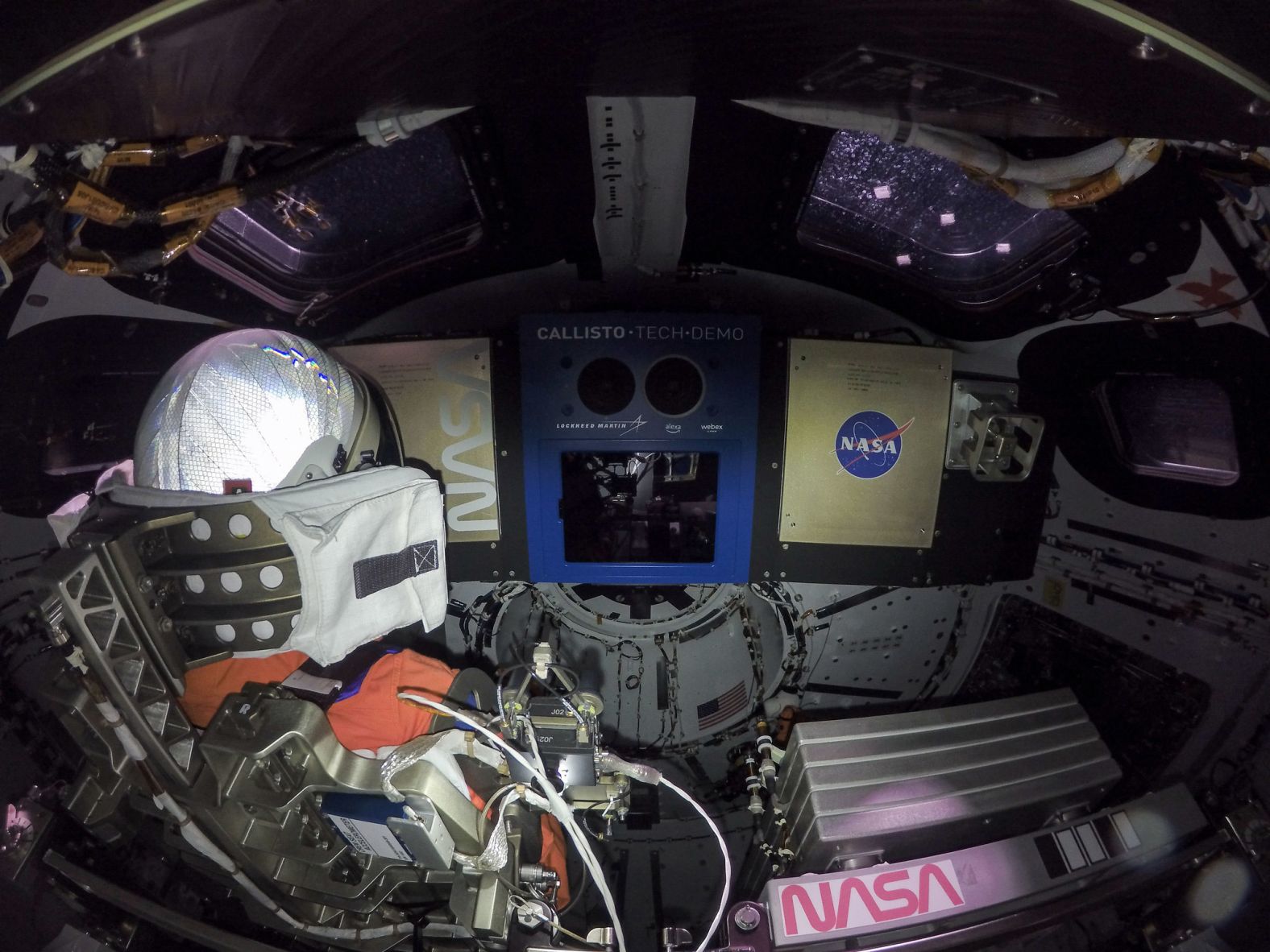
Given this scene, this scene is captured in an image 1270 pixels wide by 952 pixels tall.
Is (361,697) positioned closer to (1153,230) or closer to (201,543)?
(201,543)

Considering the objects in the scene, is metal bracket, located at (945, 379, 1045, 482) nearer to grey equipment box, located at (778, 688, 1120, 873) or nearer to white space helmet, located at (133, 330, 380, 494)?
grey equipment box, located at (778, 688, 1120, 873)

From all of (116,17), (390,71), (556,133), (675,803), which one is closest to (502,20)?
(390,71)

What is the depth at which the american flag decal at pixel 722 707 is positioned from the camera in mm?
3221

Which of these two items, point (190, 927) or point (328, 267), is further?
point (328, 267)

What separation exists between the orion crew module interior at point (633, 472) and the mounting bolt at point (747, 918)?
3 centimetres

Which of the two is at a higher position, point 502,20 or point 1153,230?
point 502,20

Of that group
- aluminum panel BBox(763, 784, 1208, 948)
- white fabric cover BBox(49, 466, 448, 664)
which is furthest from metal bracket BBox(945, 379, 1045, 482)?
white fabric cover BBox(49, 466, 448, 664)

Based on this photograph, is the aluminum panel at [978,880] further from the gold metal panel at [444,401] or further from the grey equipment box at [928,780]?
the gold metal panel at [444,401]

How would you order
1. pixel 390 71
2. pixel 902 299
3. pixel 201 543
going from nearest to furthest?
pixel 390 71 → pixel 201 543 → pixel 902 299

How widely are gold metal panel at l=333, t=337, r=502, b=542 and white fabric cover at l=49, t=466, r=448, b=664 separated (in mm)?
618

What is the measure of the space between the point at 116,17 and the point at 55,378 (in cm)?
205

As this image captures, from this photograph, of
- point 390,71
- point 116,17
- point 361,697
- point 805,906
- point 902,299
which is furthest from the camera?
point 902,299

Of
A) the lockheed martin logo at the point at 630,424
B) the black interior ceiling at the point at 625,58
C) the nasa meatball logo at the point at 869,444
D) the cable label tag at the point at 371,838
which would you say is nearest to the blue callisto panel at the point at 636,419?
the lockheed martin logo at the point at 630,424

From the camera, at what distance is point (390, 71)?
44.9 inches
